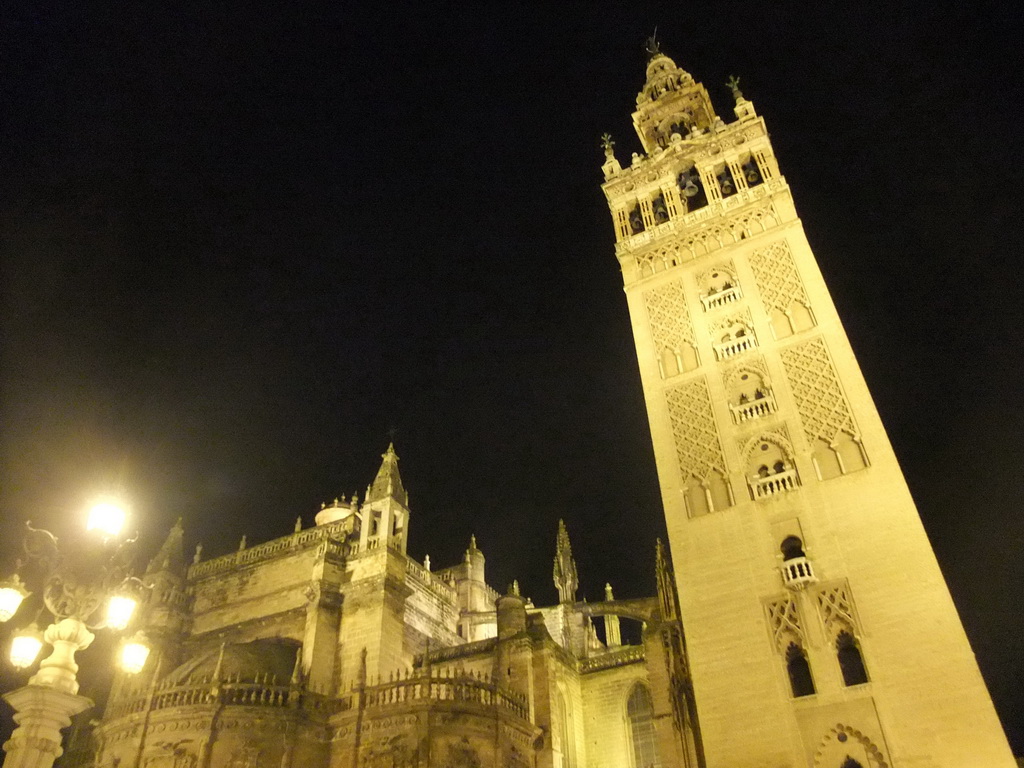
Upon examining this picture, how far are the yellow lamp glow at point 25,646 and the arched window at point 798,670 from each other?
15274 mm

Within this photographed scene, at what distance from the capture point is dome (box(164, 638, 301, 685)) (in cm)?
2509

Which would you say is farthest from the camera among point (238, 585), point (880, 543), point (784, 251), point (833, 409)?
point (238, 585)

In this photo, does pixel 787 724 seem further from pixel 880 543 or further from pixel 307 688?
pixel 307 688

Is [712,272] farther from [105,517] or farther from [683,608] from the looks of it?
[105,517]

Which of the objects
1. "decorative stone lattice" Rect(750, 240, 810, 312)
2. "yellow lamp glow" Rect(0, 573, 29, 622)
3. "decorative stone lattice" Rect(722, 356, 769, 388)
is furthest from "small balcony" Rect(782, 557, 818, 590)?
"yellow lamp glow" Rect(0, 573, 29, 622)

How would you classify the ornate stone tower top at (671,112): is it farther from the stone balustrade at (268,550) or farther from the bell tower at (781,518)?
the stone balustrade at (268,550)

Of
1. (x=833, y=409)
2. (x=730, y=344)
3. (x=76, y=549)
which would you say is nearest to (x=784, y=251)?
(x=730, y=344)

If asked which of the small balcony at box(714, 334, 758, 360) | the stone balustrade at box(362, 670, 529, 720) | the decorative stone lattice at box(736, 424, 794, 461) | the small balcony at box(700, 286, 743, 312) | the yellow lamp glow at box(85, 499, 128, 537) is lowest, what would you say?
the yellow lamp glow at box(85, 499, 128, 537)

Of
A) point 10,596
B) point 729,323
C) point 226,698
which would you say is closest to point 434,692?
point 226,698

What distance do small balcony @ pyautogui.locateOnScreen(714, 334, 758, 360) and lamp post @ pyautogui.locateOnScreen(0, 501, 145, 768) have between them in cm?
1730

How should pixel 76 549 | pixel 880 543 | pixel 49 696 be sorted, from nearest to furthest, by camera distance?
pixel 49 696, pixel 76 549, pixel 880 543

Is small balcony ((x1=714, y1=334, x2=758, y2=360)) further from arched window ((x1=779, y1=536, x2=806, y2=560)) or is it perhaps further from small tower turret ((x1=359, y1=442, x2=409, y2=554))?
small tower turret ((x1=359, y1=442, x2=409, y2=554))

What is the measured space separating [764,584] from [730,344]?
25.9 feet

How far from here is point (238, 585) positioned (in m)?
32.1
